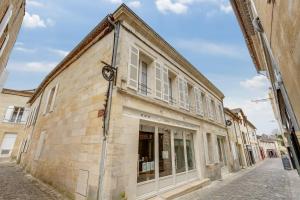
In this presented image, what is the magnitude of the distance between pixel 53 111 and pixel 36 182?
319 cm

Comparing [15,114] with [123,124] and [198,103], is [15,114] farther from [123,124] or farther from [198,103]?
[198,103]

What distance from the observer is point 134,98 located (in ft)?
16.9

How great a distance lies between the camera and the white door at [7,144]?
1468 cm

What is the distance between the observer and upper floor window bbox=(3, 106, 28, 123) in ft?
51.1

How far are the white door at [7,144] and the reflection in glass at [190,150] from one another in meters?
16.8

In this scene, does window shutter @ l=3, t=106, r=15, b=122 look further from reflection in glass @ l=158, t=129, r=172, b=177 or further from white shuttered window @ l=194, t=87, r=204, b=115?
white shuttered window @ l=194, t=87, r=204, b=115

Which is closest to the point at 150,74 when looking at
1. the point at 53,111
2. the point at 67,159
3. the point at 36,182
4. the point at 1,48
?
the point at 67,159

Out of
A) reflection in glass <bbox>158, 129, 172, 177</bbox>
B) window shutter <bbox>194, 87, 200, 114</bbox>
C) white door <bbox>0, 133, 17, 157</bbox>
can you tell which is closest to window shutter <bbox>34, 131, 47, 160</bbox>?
reflection in glass <bbox>158, 129, 172, 177</bbox>

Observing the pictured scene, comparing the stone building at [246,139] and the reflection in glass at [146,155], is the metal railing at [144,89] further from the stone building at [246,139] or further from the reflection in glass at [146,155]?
the stone building at [246,139]

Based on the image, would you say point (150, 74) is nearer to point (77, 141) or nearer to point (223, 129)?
point (77, 141)

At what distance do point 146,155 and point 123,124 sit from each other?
1502 millimetres

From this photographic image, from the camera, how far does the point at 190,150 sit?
25.7ft

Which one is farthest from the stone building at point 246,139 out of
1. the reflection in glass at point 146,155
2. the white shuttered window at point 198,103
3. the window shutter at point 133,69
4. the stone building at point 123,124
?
the window shutter at point 133,69

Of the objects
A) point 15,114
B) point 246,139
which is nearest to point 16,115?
point 15,114
